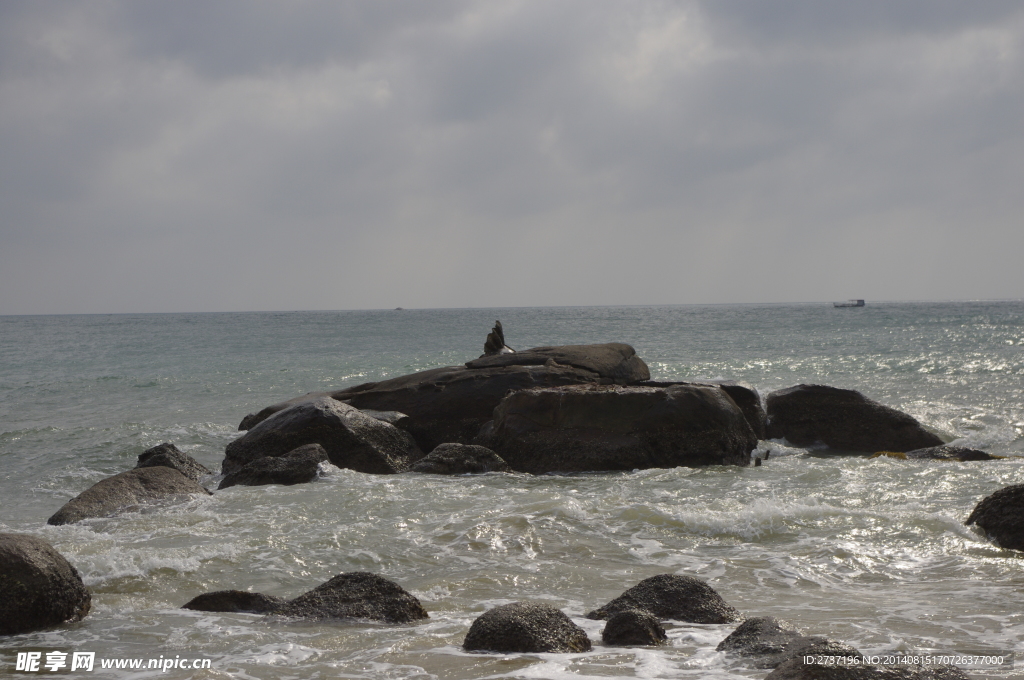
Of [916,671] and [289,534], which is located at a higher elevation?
[916,671]

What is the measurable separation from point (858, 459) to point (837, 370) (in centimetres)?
1566

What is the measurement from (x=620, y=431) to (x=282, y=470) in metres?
4.63

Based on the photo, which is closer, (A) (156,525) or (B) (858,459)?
(A) (156,525)

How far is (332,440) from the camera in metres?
11.4

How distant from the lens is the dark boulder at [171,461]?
11.4 m

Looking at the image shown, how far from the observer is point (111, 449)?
45.2 feet

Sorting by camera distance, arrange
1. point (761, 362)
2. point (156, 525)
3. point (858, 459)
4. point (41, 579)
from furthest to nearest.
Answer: point (761, 362)
point (858, 459)
point (156, 525)
point (41, 579)

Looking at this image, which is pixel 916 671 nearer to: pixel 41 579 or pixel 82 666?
pixel 82 666

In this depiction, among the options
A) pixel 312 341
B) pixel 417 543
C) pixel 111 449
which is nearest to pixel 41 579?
pixel 417 543

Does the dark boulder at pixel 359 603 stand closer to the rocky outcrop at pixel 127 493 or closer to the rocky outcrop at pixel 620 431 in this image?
the rocky outcrop at pixel 127 493

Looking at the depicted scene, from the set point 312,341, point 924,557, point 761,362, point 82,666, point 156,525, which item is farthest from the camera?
point 312,341

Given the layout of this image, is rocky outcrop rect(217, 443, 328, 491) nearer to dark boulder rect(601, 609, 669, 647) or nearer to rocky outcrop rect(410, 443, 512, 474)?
rocky outcrop rect(410, 443, 512, 474)

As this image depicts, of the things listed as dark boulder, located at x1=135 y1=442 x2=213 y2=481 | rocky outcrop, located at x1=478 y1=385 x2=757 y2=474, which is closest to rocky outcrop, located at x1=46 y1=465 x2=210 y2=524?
dark boulder, located at x1=135 y1=442 x2=213 y2=481

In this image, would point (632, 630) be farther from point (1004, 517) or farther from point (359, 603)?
point (1004, 517)
